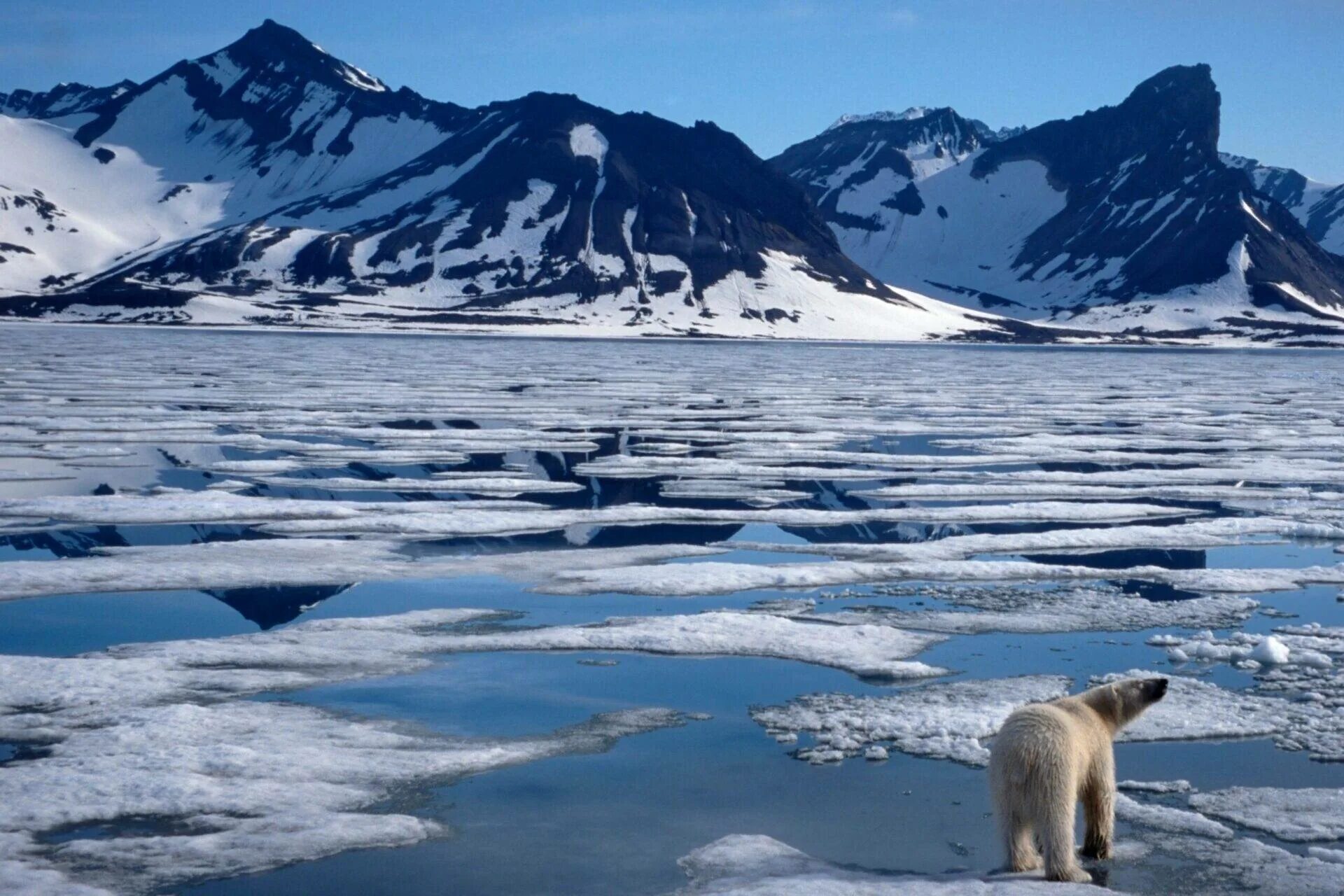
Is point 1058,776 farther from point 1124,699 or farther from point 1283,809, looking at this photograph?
point 1283,809

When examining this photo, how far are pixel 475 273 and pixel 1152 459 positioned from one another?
17640 cm

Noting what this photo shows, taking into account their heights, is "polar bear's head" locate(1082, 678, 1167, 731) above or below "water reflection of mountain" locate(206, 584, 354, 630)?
above

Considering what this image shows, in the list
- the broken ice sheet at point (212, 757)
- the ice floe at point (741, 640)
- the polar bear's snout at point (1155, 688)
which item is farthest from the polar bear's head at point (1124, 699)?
the ice floe at point (741, 640)

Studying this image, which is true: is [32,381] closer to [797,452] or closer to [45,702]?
[797,452]

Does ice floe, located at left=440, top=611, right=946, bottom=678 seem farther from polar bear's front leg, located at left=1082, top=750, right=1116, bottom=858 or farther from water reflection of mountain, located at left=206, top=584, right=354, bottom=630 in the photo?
polar bear's front leg, located at left=1082, top=750, right=1116, bottom=858

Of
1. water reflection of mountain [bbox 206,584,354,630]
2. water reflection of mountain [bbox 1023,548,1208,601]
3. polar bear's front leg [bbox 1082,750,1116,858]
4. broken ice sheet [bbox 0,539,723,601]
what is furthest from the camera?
water reflection of mountain [bbox 1023,548,1208,601]

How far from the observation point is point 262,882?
21.9 ft

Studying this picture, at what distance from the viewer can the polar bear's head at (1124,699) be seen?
699cm

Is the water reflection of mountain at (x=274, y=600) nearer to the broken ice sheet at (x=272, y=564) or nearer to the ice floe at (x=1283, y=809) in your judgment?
the broken ice sheet at (x=272, y=564)

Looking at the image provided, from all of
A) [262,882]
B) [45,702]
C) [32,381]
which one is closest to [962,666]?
[262,882]

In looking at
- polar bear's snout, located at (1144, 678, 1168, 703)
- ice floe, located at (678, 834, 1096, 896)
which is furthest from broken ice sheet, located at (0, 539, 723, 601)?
polar bear's snout, located at (1144, 678, 1168, 703)

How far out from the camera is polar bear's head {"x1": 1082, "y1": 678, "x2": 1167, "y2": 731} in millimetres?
6992

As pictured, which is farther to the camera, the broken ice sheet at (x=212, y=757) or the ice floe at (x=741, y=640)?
the ice floe at (x=741, y=640)

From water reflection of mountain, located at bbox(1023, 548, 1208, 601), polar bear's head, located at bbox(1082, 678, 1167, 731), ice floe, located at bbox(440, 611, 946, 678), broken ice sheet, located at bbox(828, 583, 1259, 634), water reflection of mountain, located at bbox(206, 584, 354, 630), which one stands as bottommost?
water reflection of mountain, located at bbox(206, 584, 354, 630)
